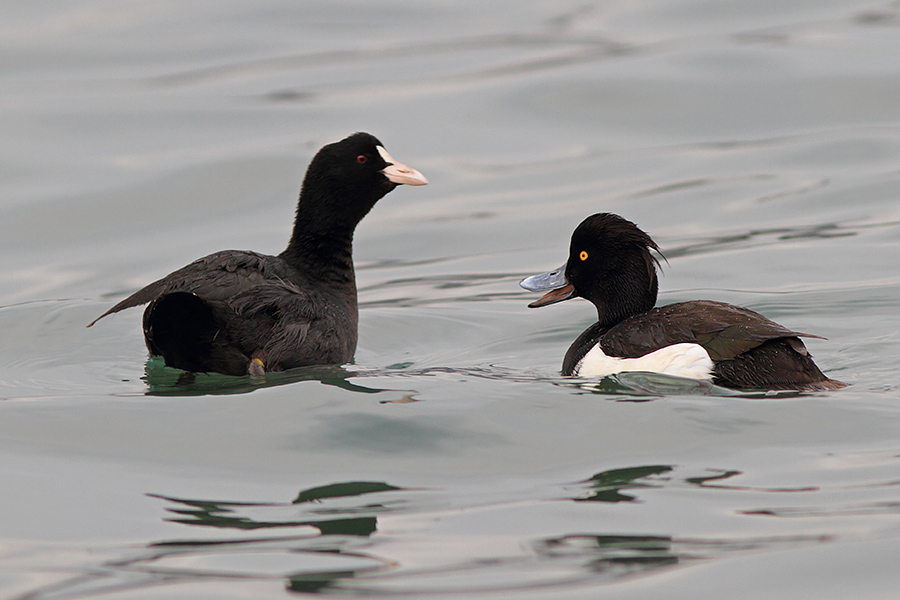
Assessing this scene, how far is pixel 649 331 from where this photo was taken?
673 centimetres

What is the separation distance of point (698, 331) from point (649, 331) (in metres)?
0.32

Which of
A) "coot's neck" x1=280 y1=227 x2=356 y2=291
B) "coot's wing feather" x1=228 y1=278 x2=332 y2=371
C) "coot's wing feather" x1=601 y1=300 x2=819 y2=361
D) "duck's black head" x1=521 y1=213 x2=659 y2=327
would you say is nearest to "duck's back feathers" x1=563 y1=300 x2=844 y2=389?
"coot's wing feather" x1=601 y1=300 x2=819 y2=361

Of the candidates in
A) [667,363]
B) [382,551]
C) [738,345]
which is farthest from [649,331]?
[382,551]

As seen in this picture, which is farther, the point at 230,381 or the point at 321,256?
the point at 321,256

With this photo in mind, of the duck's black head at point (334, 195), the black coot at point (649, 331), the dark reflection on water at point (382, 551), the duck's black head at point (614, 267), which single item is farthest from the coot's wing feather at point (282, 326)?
the dark reflection on water at point (382, 551)

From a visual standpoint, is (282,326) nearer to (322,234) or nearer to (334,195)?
(322,234)

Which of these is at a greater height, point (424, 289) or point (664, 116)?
point (664, 116)

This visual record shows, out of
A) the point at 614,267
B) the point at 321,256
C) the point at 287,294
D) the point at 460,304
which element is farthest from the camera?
the point at 460,304

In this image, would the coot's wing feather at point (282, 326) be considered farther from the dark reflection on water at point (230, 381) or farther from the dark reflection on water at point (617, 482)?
the dark reflection on water at point (617, 482)

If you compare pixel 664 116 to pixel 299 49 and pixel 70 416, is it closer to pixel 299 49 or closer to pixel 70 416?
pixel 299 49

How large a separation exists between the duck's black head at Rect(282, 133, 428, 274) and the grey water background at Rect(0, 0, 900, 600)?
0.99m

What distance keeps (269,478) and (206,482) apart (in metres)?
0.26

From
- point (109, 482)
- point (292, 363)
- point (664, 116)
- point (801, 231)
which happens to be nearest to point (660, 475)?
point (109, 482)

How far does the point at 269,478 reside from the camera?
5164mm
